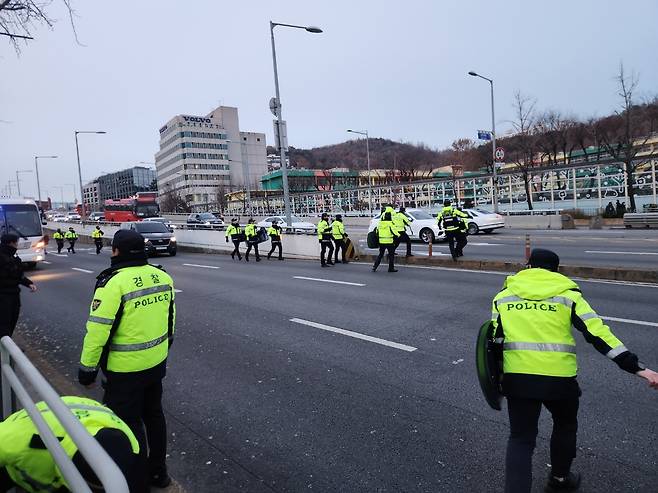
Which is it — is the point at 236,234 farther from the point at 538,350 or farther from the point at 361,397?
the point at 538,350

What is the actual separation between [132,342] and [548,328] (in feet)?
9.07

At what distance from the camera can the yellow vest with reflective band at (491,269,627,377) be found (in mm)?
2879

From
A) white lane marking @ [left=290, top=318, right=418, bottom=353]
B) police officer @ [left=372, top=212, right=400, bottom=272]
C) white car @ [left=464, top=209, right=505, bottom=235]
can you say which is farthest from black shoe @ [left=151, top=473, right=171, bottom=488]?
white car @ [left=464, top=209, right=505, bottom=235]

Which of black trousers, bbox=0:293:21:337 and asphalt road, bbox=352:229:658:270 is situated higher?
black trousers, bbox=0:293:21:337

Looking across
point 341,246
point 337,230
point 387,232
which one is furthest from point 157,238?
point 387,232

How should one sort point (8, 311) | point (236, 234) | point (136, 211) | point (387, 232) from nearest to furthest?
point (8, 311)
point (387, 232)
point (236, 234)
point (136, 211)

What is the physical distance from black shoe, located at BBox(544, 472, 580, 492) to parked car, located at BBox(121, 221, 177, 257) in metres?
21.6

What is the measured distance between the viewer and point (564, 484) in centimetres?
317

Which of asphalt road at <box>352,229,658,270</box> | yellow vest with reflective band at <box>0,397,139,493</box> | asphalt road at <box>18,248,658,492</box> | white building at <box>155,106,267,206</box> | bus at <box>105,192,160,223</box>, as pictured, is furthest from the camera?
white building at <box>155,106,267,206</box>

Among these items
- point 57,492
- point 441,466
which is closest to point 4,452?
point 57,492

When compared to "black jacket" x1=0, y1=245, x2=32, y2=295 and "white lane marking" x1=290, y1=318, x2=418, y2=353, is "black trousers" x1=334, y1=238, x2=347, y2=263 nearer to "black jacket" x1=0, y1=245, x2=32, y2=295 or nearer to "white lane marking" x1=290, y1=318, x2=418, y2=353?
"white lane marking" x1=290, y1=318, x2=418, y2=353

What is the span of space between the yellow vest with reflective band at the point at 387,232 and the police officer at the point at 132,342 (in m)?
10.3

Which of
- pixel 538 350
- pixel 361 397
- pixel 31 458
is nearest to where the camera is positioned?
pixel 31 458

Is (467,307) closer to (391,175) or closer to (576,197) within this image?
(576,197)
